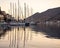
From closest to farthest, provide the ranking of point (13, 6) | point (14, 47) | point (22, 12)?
1. point (14, 47)
2. point (13, 6)
3. point (22, 12)

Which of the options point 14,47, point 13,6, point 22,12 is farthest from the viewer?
point 22,12

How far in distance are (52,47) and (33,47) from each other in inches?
59.8

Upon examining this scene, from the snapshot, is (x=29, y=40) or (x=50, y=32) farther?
(x=50, y=32)

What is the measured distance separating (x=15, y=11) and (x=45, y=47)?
59625mm

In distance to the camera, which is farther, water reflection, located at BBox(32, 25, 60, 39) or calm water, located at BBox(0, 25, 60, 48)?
water reflection, located at BBox(32, 25, 60, 39)

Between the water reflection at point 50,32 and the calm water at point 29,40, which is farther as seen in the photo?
the water reflection at point 50,32

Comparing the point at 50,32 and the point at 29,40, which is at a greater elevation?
the point at 50,32

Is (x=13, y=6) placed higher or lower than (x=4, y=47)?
higher

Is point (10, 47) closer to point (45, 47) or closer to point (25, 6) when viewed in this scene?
point (45, 47)

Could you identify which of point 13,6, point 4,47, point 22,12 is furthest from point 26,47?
point 22,12

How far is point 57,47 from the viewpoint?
19734mm

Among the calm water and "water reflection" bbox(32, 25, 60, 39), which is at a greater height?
"water reflection" bbox(32, 25, 60, 39)

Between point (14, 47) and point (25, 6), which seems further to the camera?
point (25, 6)

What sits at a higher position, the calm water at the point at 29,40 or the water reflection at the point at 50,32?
the water reflection at the point at 50,32
